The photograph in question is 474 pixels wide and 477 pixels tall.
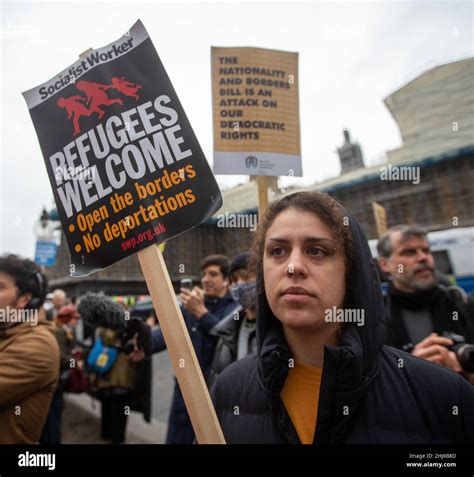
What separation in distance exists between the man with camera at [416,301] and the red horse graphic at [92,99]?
5.75 feet

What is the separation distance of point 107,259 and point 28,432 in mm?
1028

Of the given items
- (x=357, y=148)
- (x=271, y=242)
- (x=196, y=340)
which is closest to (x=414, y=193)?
(x=196, y=340)

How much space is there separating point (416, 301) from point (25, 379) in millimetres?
2054

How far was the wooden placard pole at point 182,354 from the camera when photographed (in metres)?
1.13

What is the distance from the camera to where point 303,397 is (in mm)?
1175

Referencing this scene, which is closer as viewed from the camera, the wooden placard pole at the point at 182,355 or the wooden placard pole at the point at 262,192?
the wooden placard pole at the point at 182,355

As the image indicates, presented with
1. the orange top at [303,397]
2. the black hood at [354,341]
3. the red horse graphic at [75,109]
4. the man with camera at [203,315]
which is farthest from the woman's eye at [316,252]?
the man with camera at [203,315]

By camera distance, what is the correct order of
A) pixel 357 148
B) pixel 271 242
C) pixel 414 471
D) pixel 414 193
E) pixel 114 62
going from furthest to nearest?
pixel 357 148
pixel 414 193
pixel 114 62
pixel 271 242
pixel 414 471

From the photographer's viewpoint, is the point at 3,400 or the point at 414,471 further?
the point at 3,400

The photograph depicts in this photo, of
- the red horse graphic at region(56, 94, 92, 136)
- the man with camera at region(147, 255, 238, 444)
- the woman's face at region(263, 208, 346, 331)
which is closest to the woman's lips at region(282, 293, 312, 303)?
the woman's face at region(263, 208, 346, 331)

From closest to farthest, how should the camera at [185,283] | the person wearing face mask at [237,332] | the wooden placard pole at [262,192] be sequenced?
1. the wooden placard pole at [262,192]
2. the person wearing face mask at [237,332]
3. the camera at [185,283]

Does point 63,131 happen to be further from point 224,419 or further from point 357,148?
point 357,148

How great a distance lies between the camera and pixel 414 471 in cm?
106

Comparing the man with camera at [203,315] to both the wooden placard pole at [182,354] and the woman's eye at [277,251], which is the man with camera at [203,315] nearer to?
the wooden placard pole at [182,354]
